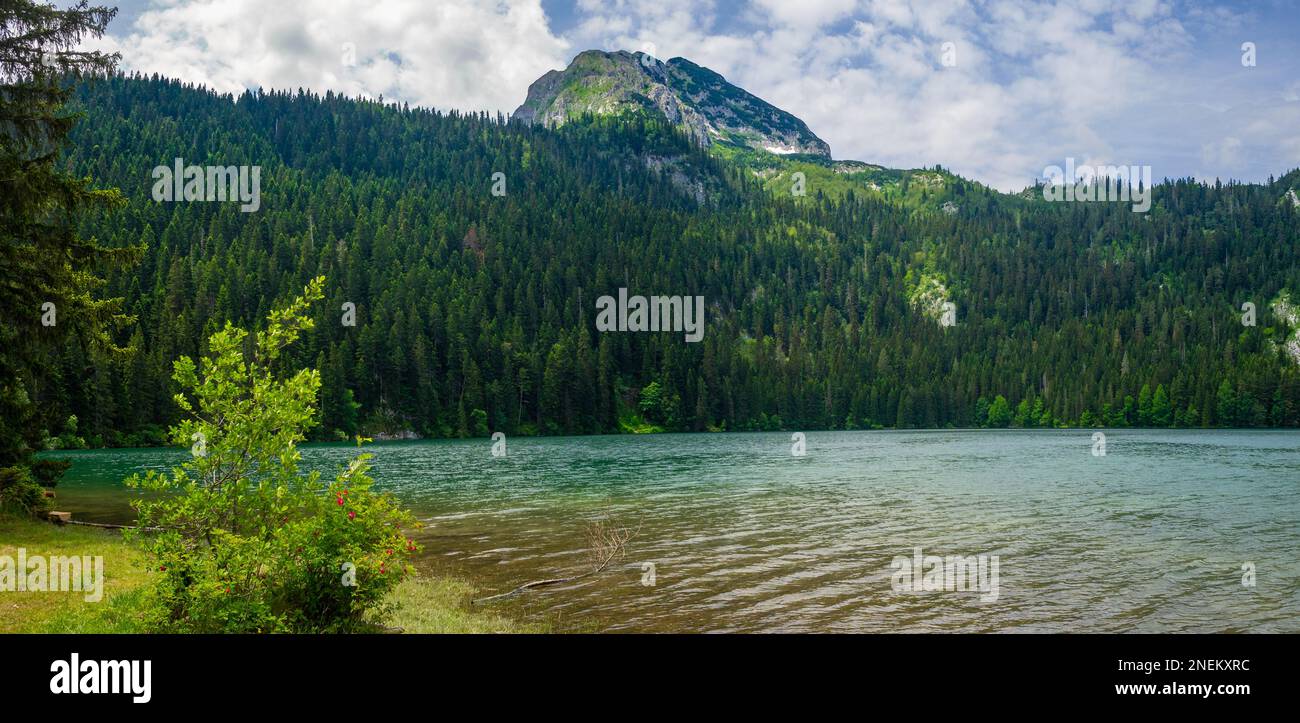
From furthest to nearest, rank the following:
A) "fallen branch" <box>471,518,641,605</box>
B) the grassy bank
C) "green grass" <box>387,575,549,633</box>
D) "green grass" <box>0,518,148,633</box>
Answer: "fallen branch" <box>471,518,641,605</box> → "green grass" <box>387,575,549,633</box> → the grassy bank → "green grass" <box>0,518,148,633</box>

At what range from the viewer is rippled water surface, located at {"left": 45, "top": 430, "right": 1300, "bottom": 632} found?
72.6 feet

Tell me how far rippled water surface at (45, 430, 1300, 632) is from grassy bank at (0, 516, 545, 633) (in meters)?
1.89

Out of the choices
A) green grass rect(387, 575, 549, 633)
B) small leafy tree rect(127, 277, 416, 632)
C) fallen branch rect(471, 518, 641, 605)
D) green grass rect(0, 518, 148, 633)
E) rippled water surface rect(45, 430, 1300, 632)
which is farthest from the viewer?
fallen branch rect(471, 518, 641, 605)

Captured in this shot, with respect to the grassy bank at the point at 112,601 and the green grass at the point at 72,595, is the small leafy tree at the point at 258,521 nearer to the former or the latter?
the grassy bank at the point at 112,601

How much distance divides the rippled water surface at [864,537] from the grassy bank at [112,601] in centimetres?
189

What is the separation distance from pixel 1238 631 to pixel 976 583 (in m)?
7.16

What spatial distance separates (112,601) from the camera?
17875mm

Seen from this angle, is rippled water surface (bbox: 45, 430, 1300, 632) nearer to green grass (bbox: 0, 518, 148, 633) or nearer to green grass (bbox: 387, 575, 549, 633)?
green grass (bbox: 387, 575, 549, 633)

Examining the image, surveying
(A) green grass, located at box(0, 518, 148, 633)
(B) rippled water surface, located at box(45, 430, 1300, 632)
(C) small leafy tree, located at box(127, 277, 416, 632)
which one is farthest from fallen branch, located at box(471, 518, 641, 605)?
(A) green grass, located at box(0, 518, 148, 633)

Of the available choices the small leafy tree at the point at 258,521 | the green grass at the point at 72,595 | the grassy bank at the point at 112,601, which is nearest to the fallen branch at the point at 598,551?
the grassy bank at the point at 112,601

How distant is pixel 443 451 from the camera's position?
104 metres

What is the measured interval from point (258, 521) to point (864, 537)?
26954 mm

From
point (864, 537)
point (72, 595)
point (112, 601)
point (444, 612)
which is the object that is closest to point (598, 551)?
point (444, 612)
